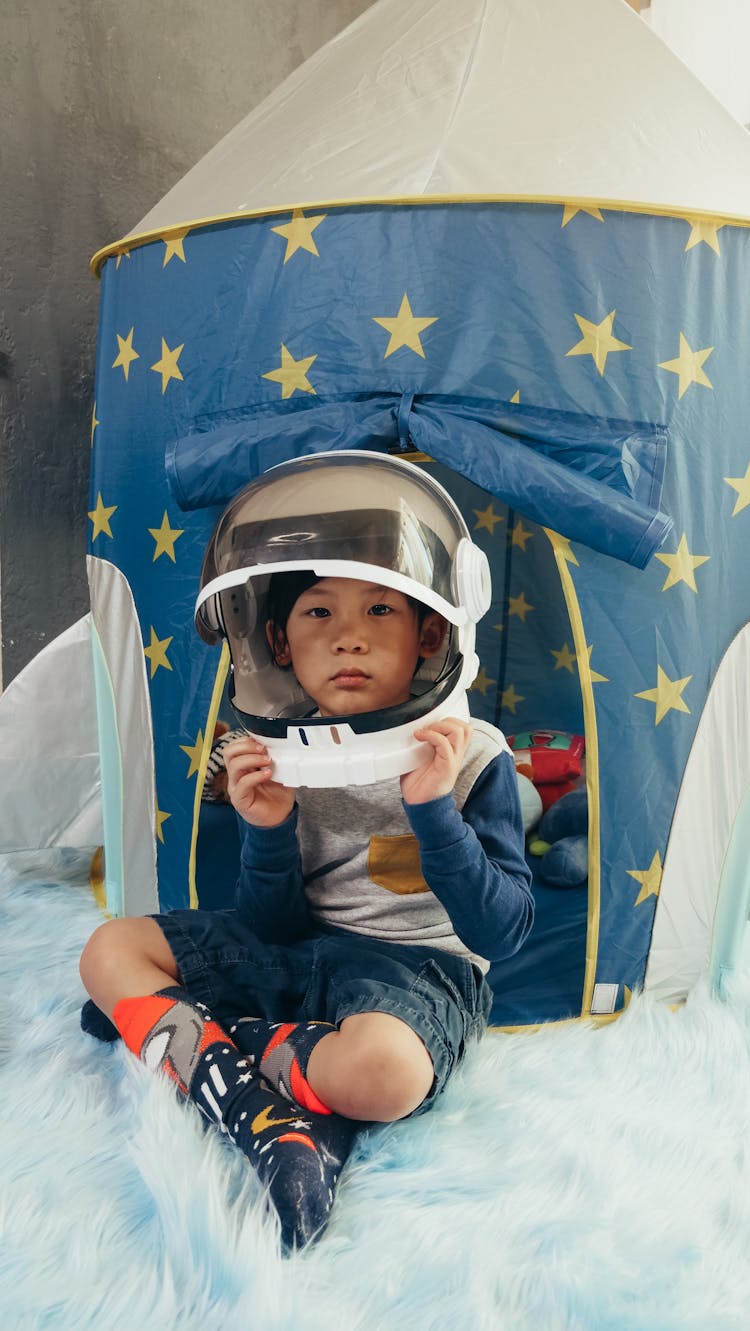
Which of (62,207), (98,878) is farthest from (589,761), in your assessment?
(62,207)

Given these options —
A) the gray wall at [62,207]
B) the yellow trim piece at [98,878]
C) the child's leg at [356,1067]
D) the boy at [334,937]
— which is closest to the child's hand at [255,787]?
the boy at [334,937]

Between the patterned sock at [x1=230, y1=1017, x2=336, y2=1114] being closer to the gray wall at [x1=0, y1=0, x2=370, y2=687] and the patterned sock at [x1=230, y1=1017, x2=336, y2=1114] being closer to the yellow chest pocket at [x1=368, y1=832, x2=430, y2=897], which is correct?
the yellow chest pocket at [x1=368, y1=832, x2=430, y2=897]

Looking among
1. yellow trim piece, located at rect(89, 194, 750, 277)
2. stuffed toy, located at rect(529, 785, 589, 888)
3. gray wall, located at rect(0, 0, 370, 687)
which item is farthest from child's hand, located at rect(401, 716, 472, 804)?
gray wall, located at rect(0, 0, 370, 687)

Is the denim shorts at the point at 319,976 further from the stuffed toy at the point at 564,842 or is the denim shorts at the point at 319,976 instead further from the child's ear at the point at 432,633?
the stuffed toy at the point at 564,842

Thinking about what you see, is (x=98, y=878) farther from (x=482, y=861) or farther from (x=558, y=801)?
(x=482, y=861)

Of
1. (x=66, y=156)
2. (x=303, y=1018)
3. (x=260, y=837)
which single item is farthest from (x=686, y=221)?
(x=66, y=156)

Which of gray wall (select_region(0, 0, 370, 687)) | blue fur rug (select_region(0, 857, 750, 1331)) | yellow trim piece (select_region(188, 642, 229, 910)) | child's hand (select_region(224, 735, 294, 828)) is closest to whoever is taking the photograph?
blue fur rug (select_region(0, 857, 750, 1331))

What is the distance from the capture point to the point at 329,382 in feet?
4.29

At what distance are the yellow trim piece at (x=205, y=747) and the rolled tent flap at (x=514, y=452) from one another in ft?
0.74

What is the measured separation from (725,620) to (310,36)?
2.02 metres

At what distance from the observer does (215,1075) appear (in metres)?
1.04

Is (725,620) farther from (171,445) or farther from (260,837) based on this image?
(171,445)

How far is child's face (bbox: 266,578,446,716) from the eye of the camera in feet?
3.75

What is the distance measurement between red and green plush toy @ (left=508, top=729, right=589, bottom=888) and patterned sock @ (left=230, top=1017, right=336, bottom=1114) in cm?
70
